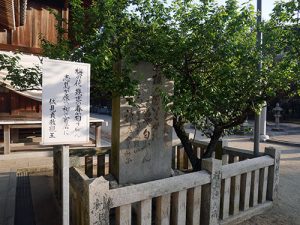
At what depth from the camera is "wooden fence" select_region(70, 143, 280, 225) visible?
8.42 feet

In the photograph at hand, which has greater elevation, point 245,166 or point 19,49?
point 19,49

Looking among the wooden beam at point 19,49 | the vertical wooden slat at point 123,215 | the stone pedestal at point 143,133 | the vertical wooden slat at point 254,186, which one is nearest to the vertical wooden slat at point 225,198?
the vertical wooden slat at point 254,186

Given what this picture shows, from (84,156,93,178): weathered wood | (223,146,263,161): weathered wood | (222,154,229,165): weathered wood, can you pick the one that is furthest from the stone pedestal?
(223,146,263,161): weathered wood

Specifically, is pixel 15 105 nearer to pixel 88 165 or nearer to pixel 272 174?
pixel 88 165

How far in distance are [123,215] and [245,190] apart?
7.17ft

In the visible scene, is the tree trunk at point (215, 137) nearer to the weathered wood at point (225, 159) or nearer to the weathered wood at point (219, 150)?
the weathered wood at point (225, 159)

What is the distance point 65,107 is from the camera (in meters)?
2.22

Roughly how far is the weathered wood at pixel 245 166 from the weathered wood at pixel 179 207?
765 millimetres

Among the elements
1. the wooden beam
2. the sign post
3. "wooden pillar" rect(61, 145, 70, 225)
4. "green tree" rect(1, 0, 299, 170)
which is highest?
the wooden beam

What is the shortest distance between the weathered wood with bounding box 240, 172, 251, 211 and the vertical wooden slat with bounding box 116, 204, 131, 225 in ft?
6.93

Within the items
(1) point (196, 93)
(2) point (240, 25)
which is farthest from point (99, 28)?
(2) point (240, 25)

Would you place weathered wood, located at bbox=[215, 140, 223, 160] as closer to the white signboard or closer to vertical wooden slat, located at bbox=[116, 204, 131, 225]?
vertical wooden slat, located at bbox=[116, 204, 131, 225]

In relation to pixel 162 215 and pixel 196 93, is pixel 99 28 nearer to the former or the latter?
pixel 196 93

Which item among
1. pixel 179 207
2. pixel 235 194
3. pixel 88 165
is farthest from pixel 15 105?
pixel 235 194
